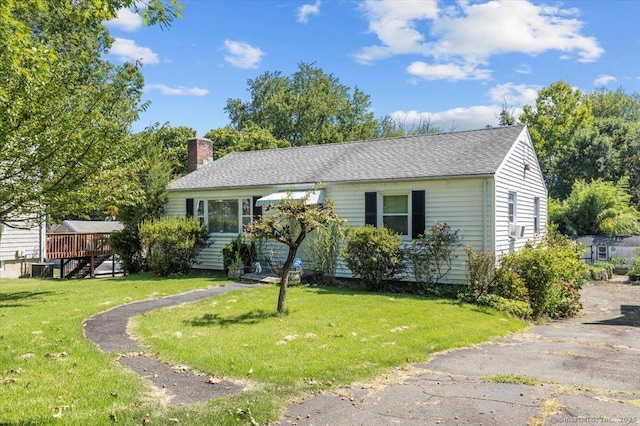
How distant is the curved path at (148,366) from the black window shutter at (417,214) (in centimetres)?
800

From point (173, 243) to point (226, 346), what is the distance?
34.3ft

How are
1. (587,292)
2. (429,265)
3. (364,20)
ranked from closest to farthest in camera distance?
(429,265) → (587,292) → (364,20)

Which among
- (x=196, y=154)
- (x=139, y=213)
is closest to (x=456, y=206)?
(x=139, y=213)

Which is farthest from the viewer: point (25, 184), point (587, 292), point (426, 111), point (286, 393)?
point (426, 111)

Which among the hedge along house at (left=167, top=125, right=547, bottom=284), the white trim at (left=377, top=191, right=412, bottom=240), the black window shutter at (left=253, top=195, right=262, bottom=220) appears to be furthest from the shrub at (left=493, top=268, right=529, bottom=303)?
the black window shutter at (left=253, top=195, right=262, bottom=220)

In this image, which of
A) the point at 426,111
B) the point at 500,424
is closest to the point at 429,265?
the point at 500,424

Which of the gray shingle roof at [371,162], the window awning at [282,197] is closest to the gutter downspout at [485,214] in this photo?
the gray shingle roof at [371,162]

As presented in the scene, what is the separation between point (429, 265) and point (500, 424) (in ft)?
30.7

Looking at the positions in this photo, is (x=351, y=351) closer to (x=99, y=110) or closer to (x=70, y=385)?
(x=70, y=385)

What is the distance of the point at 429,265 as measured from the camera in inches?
537

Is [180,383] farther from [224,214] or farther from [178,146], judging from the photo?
[178,146]

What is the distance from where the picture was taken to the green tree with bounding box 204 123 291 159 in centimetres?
3978

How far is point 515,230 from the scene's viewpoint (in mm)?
14992

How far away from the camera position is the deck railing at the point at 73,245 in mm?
20734
